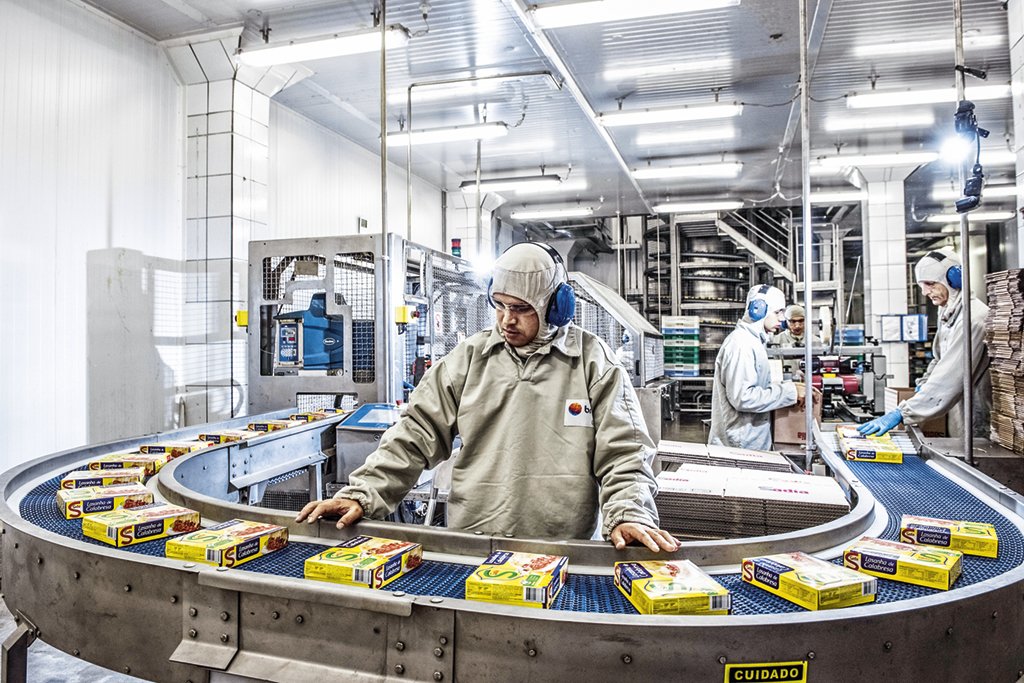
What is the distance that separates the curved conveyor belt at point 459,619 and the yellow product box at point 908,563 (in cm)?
3

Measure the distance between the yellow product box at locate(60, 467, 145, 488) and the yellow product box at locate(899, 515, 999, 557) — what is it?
82.8 inches

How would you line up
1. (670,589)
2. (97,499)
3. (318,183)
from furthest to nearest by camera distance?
1. (318,183)
2. (97,499)
3. (670,589)

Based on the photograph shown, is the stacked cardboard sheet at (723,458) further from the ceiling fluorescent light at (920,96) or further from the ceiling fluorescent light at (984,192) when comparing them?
the ceiling fluorescent light at (984,192)

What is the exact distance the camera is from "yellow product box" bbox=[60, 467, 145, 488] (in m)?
1.88

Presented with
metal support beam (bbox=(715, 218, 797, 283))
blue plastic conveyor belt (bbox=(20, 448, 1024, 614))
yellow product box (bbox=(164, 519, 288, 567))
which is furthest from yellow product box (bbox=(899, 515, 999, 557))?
metal support beam (bbox=(715, 218, 797, 283))

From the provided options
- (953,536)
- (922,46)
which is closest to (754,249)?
(922,46)

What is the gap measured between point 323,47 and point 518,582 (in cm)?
485

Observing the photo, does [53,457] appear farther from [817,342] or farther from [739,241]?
[739,241]

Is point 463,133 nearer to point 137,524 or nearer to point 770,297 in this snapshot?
point 770,297

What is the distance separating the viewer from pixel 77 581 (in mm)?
1383

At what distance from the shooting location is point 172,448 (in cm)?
246

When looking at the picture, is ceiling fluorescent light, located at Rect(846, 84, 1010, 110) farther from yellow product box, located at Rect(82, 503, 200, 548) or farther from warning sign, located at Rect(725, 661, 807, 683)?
yellow product box, located at Rect(82, 503, 200, 548)

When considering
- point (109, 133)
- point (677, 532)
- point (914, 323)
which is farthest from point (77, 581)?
point (914, 323)

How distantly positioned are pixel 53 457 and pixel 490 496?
4.99ft
